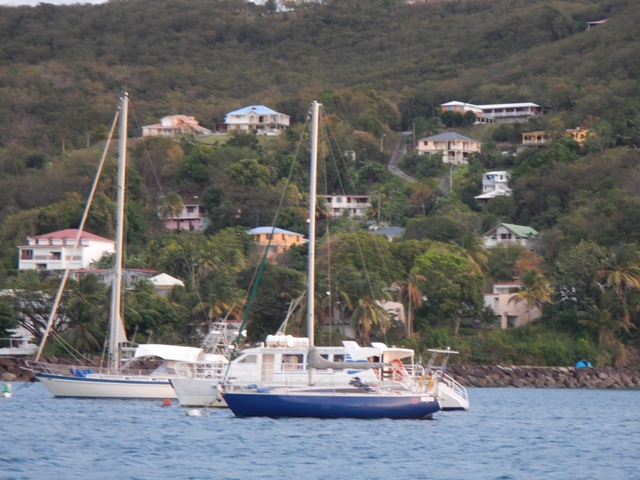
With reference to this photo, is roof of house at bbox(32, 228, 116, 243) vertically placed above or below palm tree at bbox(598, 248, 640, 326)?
above

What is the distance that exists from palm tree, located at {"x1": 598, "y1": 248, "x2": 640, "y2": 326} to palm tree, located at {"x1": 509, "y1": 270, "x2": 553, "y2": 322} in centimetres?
322

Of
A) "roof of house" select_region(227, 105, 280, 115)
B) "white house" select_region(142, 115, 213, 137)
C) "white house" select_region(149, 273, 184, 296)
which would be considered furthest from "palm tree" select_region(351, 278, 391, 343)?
"roof of house" select_region(227, 105, 280, 115)

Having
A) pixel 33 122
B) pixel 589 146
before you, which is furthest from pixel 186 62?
pixel 589 146

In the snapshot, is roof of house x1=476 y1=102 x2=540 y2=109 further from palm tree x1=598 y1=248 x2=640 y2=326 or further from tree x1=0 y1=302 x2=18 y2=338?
tree x1=0 y1=302 x2=18 y2=338

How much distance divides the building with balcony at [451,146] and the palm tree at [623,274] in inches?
2028

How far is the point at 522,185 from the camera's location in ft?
303

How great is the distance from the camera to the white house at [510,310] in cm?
6706

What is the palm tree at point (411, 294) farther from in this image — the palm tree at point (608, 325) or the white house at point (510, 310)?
the palm tree at point (608, 325)

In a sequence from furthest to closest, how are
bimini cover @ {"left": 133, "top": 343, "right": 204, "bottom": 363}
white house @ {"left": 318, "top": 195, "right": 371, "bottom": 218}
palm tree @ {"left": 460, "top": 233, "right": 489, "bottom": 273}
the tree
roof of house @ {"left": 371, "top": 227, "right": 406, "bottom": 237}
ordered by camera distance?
white house @ {"left": 318, "top": 195, "right": 371, "bottom": 218}
roof of house @ {"left": 371, "top": 227, "right": 406, "bottom": 237}
palm tree @ {"left": 460, "top": 233, "right": 489, "bottom": 273}
the tree
bimini cover @ {"left": 133, "top": 343, "right": 204, "bottom": 363}

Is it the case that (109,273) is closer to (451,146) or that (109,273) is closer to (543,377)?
(543,377)

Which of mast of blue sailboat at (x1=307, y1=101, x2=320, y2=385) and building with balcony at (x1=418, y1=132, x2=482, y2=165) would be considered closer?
mast of blue sailboat at (x1=307, y1=101, x2=320, y2=385)

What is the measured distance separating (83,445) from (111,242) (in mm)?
54372

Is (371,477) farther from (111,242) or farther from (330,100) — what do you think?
(330,100)

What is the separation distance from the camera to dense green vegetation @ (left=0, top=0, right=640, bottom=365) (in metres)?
62.0
